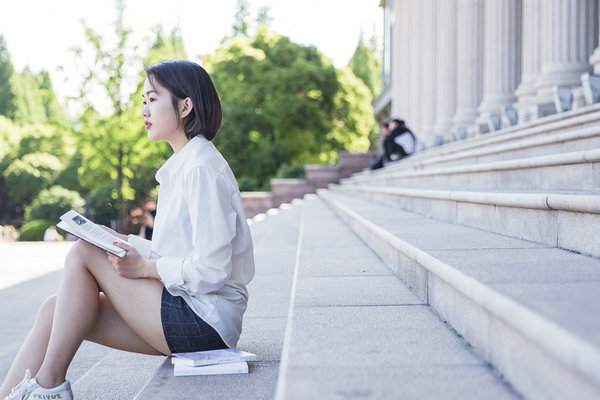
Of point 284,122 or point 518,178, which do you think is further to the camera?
point 284,122

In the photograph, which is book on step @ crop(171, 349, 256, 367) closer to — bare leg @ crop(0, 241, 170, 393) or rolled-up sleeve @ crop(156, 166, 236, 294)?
bare leg @ crop(0, 241, 170, 393)

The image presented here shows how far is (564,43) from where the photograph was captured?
1006cm

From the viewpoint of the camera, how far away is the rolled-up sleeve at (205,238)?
278 centimetres

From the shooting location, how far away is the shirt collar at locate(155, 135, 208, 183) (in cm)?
301

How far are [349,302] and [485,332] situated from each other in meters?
1.02

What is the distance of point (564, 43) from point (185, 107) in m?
8.53

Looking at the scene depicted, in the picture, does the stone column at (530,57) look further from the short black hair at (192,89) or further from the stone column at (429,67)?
the short black hair at (192,89)

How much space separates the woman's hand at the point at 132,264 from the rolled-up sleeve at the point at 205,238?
0.19 ft

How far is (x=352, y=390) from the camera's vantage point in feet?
5.98

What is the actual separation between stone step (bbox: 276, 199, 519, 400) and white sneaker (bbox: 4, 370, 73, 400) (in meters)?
1.00

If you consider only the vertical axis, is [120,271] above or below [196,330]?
above

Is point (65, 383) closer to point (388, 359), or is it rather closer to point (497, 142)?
point (388, 359)

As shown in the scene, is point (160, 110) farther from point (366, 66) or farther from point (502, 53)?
point (366, 66)

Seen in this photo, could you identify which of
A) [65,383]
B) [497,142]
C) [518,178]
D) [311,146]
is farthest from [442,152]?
[311,146]
